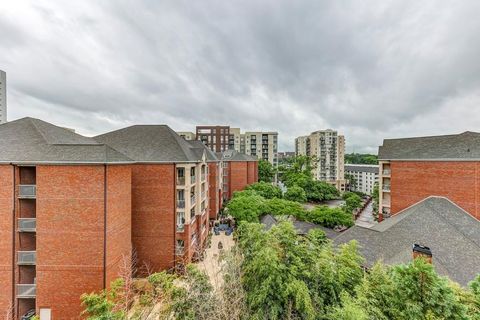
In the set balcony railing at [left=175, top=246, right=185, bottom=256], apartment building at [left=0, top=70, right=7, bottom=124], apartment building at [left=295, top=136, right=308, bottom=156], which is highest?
apartment building at [left=0, top=70, right=7, bottom=124]

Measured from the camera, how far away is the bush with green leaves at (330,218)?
2600 cm

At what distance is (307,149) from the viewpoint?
77.9 m

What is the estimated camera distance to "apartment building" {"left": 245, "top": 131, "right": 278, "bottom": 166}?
8225 cm

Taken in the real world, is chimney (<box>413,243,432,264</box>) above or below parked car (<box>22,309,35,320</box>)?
above

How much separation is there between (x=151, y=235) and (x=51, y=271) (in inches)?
270

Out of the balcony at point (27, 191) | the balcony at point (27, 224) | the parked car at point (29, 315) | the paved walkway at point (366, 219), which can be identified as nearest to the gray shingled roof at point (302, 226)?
the paved walkway at point (366, 219)

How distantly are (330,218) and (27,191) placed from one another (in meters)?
28.6

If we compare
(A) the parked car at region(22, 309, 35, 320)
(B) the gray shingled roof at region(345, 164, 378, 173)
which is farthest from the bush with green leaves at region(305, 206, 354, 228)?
(B) the gray shingled roof at region(345, 164, 378, 173)

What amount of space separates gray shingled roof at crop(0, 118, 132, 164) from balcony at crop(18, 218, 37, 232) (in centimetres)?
369

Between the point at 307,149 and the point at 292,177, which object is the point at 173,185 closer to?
the point at 292,177

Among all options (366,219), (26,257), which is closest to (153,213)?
(26,257)

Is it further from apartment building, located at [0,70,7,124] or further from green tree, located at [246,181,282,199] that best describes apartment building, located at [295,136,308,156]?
apartment building, located at [0,70,7,124]

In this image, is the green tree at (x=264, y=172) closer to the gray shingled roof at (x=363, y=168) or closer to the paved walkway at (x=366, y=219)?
the paved walkway at (x=366, y=219)

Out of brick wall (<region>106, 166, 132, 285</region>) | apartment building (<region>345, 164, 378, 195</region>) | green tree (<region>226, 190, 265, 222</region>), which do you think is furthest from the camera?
apartment building (<region>345, 164, 378, 195</region>)
